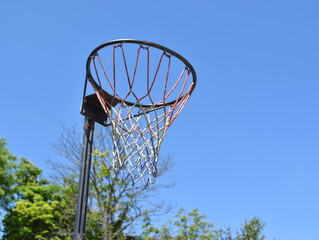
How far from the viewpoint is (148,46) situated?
173 inches

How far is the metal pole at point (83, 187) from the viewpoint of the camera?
15.1 ft

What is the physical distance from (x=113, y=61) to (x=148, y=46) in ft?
1.35

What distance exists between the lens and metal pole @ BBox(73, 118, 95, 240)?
15.1 ft

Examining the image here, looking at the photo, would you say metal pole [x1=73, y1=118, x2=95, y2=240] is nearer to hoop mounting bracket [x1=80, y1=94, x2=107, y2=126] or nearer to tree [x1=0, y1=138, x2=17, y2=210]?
hoop mounting bracket [x1=80, y1=94, x2=107, y2=126]

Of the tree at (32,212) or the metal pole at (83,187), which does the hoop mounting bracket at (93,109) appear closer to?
the metal pole at (83,187)

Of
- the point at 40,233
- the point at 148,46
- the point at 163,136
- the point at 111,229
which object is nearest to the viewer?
the point at 148,46

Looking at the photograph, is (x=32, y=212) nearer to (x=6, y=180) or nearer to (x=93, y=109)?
(x=6, y=180)


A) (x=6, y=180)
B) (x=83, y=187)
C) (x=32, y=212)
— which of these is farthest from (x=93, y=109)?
(x=6, y=180)

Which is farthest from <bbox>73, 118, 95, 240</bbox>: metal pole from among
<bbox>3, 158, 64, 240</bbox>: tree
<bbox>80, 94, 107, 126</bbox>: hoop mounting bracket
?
<bbox>3, 158, 64, 240</bbox>: tree

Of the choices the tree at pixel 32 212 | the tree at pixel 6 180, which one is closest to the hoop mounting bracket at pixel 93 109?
the tree at pixel 32 212

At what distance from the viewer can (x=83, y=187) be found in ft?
15.6

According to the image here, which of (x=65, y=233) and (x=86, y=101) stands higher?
(x=65, y=233)

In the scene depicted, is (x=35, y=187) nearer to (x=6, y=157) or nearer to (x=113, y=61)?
(x=6, y=157)

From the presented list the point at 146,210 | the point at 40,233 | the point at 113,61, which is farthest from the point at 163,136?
the point at 40,233
